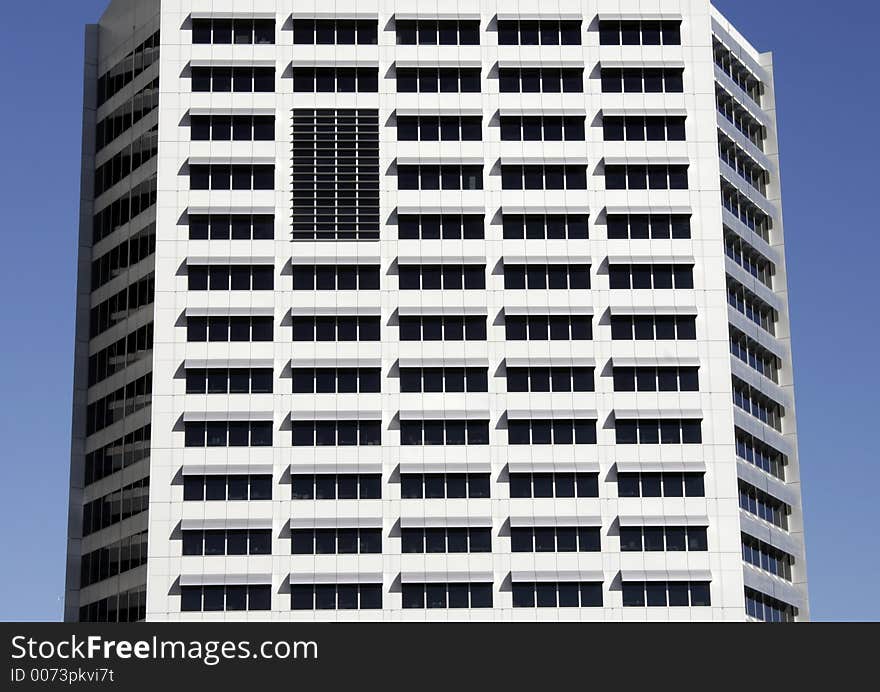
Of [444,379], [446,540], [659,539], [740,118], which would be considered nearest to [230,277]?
[444,379]

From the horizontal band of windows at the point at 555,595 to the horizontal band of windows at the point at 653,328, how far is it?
17618mm

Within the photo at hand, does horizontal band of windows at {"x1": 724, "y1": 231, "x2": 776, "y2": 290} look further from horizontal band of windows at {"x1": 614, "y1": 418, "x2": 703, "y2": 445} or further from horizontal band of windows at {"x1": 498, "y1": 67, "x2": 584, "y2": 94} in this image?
horizontal band of windows at {"x1": 498, "y1": 67, "x2": 584, "y2": 94}

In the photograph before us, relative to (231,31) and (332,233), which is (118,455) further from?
(231,31)

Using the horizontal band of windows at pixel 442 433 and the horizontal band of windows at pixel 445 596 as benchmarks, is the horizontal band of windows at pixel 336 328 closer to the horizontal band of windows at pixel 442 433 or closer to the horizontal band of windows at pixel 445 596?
the horizontal band of windows at pixel 442 433

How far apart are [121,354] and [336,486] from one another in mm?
19305

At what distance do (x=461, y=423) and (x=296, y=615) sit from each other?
55.5 feet

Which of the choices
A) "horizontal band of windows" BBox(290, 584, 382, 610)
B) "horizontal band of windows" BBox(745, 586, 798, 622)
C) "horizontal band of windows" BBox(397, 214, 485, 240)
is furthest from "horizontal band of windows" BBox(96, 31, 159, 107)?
"horizontal band of windows" BBox(745, 586, 798, 622)

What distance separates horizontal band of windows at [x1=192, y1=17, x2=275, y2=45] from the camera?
4788 inches

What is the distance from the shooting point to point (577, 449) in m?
114

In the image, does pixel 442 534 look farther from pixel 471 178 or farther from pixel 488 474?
pixel 471 178

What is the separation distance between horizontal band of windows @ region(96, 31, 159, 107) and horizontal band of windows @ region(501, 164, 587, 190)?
2668cm
